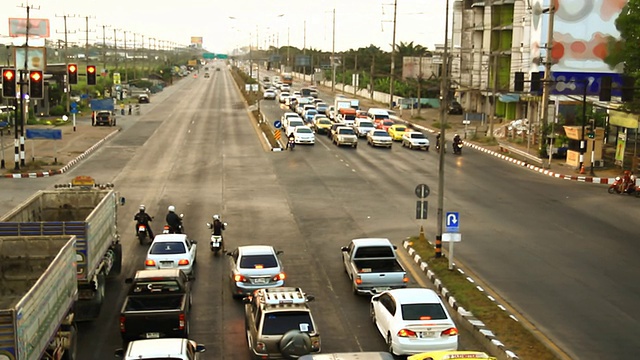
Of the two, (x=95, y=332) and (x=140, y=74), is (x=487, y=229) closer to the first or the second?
(x=95, y=332)

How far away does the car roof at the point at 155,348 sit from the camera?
12594mm

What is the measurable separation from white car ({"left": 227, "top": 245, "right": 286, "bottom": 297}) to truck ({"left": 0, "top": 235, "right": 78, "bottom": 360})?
506 cm

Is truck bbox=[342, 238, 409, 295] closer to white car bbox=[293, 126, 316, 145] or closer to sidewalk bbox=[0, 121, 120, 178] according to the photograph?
sidewalk bbox=[0, 121, 120, 178]

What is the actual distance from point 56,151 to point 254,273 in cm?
3522

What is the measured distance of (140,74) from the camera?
7539 inches

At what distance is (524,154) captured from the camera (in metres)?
53.5

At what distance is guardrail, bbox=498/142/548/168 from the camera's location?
1907 inches

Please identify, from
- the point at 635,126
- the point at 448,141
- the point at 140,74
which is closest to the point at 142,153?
the point at 448,141

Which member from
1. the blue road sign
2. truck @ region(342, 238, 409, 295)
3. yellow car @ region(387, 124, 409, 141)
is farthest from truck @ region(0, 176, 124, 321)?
yellow car @ region(387, 124, 409, 141)

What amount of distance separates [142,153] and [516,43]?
151ft

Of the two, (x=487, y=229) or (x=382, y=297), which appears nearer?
(x=382, y=297)

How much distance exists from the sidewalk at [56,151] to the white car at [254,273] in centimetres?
2488

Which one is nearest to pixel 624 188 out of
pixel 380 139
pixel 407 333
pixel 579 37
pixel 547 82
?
pixel 547 82

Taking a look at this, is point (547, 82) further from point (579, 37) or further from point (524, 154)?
point (579, 37)
